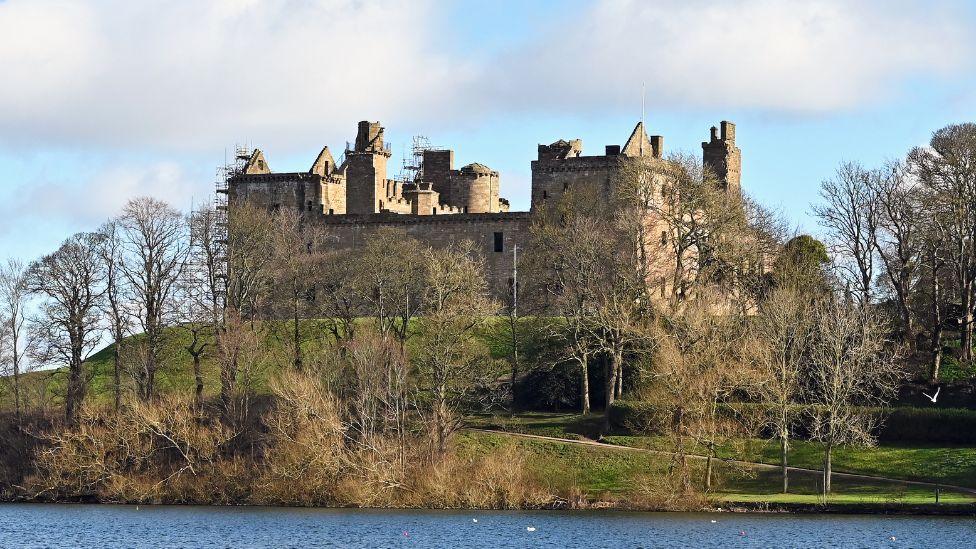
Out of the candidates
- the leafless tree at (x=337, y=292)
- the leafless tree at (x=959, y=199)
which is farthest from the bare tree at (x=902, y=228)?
the leafless tree at (x=337, y=292)

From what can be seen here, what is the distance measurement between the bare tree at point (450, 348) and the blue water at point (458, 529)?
752 centimetres

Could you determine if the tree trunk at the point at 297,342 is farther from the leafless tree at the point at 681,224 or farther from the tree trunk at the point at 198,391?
the leafless tree at the point at 681,224

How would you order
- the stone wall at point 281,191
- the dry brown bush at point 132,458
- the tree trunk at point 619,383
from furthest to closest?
the stone wall at point 281,191
the tree trunk at point 619,383
the dry brown bush at point 132,458

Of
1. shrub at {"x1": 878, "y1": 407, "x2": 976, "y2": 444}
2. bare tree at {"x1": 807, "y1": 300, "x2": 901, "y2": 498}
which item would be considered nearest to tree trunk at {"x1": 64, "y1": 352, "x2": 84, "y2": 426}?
bare tree at {"x1": 807, "y1": 300, "x2": 901, "y2": 498}

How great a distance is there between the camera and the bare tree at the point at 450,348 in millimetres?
65181

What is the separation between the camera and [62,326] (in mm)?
71062

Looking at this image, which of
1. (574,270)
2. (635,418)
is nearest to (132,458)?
(635,418)

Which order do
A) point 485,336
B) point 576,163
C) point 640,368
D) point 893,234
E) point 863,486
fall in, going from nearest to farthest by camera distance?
point 863,486
point 640,368
point 893,234
point 485,336
point 576,163

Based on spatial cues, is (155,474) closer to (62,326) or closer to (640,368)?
(62,326)

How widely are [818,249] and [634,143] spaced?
46.0 feet

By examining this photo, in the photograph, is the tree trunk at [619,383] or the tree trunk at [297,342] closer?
the tree trunk at [619,383]

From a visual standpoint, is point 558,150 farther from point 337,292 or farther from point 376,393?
point 376,393


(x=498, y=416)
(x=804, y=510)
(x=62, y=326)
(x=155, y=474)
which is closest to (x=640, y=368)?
(x=498, y=416)

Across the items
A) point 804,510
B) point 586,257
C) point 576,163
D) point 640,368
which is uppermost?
point 576,163
